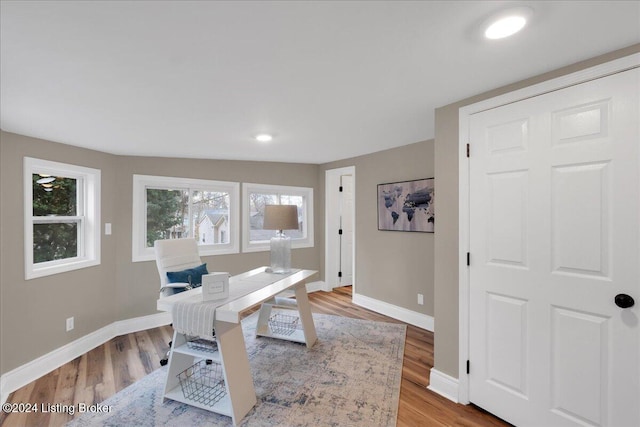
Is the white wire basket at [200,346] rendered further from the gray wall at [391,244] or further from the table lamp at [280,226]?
the gray wall at [391,244]

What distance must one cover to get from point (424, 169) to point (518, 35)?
7.21ft

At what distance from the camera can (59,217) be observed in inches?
116

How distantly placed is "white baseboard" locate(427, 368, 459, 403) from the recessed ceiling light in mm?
2213

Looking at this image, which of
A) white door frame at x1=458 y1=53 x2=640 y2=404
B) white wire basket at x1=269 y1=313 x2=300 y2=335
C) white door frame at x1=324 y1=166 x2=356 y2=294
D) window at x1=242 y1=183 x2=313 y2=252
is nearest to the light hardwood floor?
white door frame at x1=458 y1=53 x2=640 y2=404

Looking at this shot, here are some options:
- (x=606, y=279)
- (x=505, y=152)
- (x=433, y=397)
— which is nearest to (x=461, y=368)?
(x=433, y=397)

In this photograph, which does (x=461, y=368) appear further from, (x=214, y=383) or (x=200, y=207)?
(x=200, y=207)

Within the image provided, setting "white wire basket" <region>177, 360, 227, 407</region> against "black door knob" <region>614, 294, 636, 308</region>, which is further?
"white wire basket" <region>177, 360, 227, 407</region>

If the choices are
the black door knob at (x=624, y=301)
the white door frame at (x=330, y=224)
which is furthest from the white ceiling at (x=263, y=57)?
the white door frame at (x=330, y=224)

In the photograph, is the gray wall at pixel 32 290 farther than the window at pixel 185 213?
No

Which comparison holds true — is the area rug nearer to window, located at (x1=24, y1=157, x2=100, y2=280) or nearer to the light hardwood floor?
the light hardwood floor

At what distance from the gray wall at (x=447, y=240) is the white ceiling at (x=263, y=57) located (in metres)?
0.20

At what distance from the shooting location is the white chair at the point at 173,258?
265 centimetres

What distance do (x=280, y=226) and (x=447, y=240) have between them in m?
1.56

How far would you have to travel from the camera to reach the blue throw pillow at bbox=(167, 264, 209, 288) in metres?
2.71
